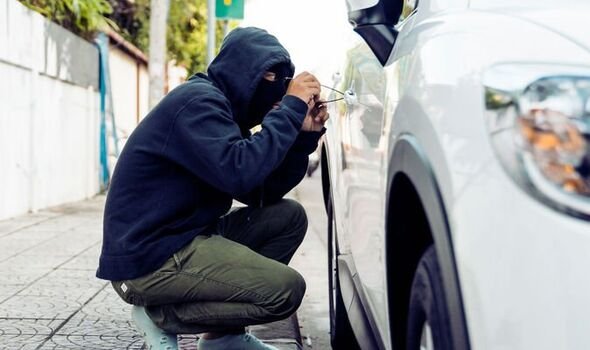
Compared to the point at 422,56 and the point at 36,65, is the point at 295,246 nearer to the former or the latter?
the point at 422,56

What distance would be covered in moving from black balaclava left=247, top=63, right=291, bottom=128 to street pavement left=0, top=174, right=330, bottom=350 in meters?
1.32

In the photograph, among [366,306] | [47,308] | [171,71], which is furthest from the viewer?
[171,71]

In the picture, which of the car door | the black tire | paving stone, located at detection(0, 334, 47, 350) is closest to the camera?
the black tire

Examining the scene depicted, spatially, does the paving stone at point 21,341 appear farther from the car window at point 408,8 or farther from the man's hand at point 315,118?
the car window at point 408,8

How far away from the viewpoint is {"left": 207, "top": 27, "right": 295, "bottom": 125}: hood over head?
3.38 metres

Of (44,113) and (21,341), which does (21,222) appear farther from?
(21,341)

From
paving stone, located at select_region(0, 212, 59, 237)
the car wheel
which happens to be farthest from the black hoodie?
paving stone, located at select_region(0, 212, 59, 237)

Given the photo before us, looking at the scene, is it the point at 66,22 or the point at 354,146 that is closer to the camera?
the point at 354,146

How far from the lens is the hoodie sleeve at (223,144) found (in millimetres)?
3131

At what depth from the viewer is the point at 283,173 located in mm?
3904

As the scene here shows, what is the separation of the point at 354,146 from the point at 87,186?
1120 cm

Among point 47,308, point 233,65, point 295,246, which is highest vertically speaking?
point 233,65

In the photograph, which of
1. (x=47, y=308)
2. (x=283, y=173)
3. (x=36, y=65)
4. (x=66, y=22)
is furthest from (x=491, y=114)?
(x=66, y=22)

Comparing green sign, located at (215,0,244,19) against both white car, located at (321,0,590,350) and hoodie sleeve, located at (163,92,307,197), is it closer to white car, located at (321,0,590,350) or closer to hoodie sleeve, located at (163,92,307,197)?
hoodie sleeve, located at (163,92,307,197)
